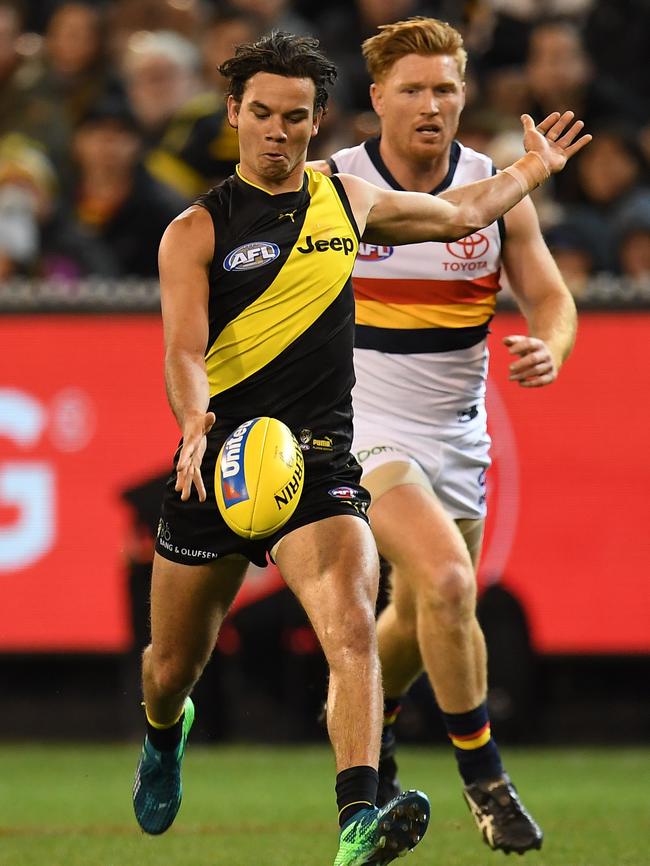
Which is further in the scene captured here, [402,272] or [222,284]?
[402,272]

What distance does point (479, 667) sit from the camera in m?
6.46

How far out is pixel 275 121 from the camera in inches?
215

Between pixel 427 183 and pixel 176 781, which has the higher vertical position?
pixel 427 183

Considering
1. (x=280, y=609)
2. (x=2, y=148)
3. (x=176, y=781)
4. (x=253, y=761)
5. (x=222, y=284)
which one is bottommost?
(x=253, y=761)

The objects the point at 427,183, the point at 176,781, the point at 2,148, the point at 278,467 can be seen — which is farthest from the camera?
the point at 2,148

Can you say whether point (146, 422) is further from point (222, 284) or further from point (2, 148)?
point (222, 284)

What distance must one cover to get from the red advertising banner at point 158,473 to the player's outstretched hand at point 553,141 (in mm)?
3521

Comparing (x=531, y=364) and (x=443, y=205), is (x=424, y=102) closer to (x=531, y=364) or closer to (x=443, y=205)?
(x=443, y=205)

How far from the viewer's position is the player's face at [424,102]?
6.67m

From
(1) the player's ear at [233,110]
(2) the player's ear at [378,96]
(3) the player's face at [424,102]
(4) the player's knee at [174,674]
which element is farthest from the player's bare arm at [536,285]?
(4) the player's knee at [174,674]

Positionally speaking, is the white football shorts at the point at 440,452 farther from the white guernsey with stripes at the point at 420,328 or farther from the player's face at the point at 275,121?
A: the player's face at the point at 275,121

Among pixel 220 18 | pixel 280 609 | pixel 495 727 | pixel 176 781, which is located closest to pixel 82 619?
pixel 280 609

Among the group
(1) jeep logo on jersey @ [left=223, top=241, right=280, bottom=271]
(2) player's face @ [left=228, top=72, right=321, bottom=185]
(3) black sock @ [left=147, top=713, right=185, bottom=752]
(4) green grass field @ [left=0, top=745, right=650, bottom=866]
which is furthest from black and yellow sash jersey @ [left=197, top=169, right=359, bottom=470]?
(4) green grass field @ [left=0, top=745, right=650, bottom=866]

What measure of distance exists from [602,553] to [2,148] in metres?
5.26
